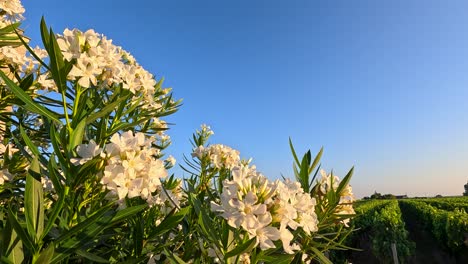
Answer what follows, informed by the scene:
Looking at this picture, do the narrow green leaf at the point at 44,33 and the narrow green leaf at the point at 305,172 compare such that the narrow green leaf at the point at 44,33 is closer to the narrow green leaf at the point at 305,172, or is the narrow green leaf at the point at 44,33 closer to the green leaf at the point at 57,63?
the green leaf at the point at 57,63

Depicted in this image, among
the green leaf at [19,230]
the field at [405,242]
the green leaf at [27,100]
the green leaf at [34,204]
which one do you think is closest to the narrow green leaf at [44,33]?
the green leaf at [27,100]

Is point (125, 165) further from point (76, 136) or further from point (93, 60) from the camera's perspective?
point (93, 60)

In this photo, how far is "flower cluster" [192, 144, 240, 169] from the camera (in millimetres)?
2210

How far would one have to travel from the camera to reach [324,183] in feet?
5.26

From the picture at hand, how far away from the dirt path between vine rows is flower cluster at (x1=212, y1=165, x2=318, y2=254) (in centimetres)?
1332

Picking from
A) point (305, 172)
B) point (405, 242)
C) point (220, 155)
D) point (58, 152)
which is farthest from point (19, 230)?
point (405, 242)

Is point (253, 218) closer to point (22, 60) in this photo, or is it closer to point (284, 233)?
point (284, 233)

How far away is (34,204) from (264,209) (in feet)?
1.97

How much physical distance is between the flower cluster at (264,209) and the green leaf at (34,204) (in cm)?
46

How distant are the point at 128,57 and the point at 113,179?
1.21 metres

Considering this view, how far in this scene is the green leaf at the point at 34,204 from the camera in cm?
85

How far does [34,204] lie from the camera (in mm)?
857

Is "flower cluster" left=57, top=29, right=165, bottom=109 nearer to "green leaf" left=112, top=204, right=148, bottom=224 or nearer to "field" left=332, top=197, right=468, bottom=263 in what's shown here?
"green leaf" left=112, top=204, right=148, bottom=224

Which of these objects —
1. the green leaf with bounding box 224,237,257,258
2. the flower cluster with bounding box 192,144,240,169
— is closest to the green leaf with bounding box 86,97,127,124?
the green leaf with bounding box 224,237,257,258
